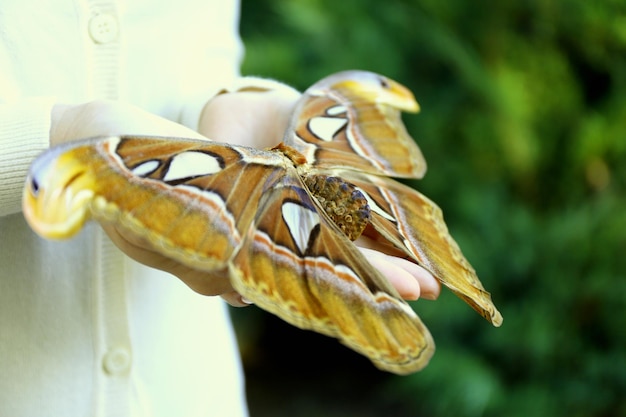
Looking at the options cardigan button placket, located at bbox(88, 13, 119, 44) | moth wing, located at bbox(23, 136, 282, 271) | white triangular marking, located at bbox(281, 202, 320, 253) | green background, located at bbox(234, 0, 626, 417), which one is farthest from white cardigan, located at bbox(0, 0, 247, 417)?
green background, located at bbox(234, 0, 626, 417)

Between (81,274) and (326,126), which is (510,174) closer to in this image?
(326,126)

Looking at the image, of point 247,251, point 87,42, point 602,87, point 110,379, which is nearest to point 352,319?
point 247,251

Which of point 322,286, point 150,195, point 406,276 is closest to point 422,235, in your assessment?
point 406,276

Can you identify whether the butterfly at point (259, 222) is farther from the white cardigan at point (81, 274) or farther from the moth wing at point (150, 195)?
the white cardigan at point (81, 274)

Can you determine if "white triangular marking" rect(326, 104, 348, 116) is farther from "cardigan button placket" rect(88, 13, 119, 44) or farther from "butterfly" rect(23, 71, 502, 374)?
"cardigan button placket" rect(88, 13, 119, 44)

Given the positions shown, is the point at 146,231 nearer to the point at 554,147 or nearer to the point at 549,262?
the point at 549,262

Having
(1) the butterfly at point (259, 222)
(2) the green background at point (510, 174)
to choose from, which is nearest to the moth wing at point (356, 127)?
(1) the butterfly at point (259, 222)
